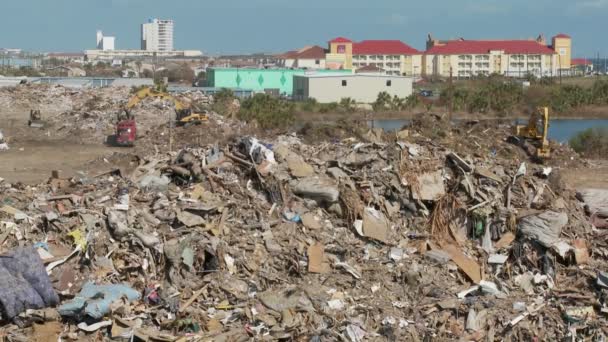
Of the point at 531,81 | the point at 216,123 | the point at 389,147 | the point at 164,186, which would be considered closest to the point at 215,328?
the point at 164,186

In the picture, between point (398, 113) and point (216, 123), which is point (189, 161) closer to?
point (216, 123)

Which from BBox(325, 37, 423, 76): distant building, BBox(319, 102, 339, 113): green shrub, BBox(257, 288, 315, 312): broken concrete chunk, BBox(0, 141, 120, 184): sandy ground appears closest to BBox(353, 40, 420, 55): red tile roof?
BBox(325, 37, 423, 76): distant building

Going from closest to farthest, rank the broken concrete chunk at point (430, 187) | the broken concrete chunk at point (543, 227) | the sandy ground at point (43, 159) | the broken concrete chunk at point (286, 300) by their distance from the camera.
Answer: the broken concrete chunk at point (286, 300) < the broken concrete chunk at point (543, 227) < the broken concrete chunk at point (430, 187) < the sandy ground at point (43, 159)

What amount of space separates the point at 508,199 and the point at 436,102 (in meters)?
36.6

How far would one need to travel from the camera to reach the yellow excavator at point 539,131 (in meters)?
17.2

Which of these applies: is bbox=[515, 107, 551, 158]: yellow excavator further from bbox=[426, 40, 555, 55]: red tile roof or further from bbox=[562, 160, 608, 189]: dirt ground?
bbox=[426, 40, 555, 55]: red tile roof

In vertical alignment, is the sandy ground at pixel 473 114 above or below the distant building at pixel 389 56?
below

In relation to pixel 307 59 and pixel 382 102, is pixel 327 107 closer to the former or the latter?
pixel 382 102

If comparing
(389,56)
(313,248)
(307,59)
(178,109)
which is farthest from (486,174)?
(389,56)

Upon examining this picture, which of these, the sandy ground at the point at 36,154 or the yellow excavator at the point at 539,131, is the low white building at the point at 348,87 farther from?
the yellow excavator at the point at 539,131

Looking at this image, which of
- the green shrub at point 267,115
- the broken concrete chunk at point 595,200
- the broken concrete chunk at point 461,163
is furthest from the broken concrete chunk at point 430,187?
the green shrub at point 267,115

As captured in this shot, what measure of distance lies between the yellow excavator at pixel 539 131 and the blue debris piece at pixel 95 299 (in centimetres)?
1063

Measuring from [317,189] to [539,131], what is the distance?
846cm

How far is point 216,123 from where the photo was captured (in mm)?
23516
